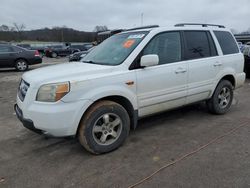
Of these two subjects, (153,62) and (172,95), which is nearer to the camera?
(153,62)

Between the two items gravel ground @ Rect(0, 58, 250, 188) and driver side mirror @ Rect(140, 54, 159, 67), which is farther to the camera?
driver side mirror @ Rect(140, 54, 159, 67)

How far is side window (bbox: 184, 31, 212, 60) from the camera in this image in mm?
4273

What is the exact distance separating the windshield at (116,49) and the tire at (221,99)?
2.14 m

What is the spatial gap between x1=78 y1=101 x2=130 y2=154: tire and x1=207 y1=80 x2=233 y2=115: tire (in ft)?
7.37

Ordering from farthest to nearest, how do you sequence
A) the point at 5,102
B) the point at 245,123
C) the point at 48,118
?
1. the point at 5,102
2. the point at 245,123
3. the point at 48,118

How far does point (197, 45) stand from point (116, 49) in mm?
1610

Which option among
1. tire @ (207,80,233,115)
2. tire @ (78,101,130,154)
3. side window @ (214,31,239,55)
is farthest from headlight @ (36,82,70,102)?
side window @ (214,31,239,55)

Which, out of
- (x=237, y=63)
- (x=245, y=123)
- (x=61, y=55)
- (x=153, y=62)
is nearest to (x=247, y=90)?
(x=237, y=63)

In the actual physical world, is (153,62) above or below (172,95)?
above

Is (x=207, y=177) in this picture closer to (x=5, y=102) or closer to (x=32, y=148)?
(x=32, y=148)

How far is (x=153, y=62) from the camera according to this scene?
3479 mm

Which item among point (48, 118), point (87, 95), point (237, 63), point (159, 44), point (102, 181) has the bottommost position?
point (102, 181)

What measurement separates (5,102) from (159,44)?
4805 millimetres

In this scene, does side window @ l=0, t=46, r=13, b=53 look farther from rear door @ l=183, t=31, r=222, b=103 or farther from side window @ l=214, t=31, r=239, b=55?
side window @ l=214, t=31, r=239, b=55
